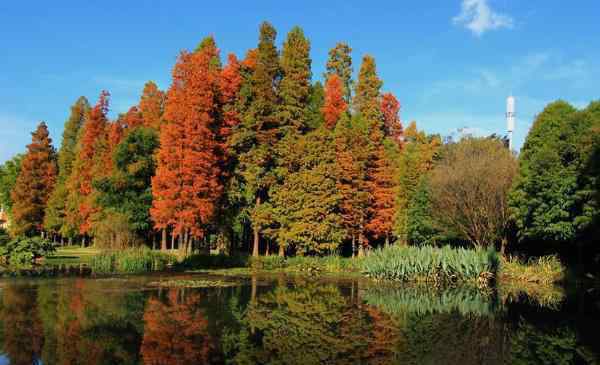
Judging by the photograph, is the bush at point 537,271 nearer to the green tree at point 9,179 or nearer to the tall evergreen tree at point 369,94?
the tall evergreen tree at point 369,94

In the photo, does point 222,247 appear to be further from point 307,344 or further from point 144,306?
point 307,344

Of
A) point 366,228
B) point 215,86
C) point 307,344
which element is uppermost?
point 215,86

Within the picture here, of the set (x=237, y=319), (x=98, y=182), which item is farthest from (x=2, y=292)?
(x=98, y=182)

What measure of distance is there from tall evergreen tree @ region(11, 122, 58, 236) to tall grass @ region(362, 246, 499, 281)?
145ft

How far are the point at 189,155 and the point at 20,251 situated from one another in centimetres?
1175

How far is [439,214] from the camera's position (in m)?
34.0

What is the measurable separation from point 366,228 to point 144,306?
2416 centimetres

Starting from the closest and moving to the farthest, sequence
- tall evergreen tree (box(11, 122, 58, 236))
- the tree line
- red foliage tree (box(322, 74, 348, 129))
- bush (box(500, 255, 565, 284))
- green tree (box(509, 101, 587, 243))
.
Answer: green tree (box(509, 101, 587, 243)) < bush (box(500, 255, 565, 284)) < the tree line < red foliage tree (box(322, 74, 348, 129)) < tall evergreen tree (box(11, 122, 58, 236))

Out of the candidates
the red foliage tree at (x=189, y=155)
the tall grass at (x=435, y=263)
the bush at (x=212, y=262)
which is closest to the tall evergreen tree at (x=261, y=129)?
the bush at (x=212, y=262)

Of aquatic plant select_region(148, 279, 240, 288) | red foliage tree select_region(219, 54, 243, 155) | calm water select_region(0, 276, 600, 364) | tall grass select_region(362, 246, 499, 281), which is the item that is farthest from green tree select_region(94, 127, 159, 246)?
tall grass select_region(362, 246, 499, 281)

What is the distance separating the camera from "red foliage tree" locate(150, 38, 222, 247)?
106 feet

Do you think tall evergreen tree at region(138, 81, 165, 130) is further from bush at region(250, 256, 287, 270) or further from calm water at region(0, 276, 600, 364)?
calm water at region(0, 276, 600, 364)

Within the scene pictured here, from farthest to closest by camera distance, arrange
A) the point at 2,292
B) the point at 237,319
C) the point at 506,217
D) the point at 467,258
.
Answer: the point at 506,217
the point at 467,258
the point at 2,292
the point at 237,319

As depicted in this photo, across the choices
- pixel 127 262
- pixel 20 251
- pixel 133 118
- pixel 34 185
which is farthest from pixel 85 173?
pixel 127 262
